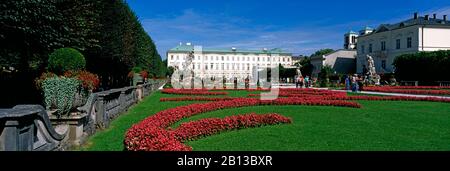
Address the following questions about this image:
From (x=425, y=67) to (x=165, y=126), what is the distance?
138 feet

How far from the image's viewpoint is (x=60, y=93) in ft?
23.1

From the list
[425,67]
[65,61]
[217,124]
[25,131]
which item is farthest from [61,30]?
[425,67]

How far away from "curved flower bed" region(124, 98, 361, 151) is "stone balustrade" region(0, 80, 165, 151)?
41.5 inches

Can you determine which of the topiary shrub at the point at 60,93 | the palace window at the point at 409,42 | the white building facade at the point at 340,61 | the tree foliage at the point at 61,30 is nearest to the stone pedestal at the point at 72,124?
the topiary shrub at the point at 60,93

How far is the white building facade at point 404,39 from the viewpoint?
5569 cm

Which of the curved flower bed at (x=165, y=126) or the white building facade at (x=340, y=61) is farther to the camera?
the white building facade at (x=340, y=61)

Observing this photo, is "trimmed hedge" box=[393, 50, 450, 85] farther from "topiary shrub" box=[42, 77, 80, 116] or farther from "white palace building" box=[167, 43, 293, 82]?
"white palace building" box=[167, 43, 293, 82]

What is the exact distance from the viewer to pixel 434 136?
6.98m

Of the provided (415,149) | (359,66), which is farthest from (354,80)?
(359,66)

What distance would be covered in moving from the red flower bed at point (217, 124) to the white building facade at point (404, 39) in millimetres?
44894

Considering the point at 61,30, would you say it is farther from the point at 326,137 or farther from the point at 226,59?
the point at 226,59

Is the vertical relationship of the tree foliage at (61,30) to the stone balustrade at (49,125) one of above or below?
above

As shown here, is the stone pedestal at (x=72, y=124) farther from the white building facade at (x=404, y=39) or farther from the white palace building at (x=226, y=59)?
the white palace building at (x=226, y=59)
